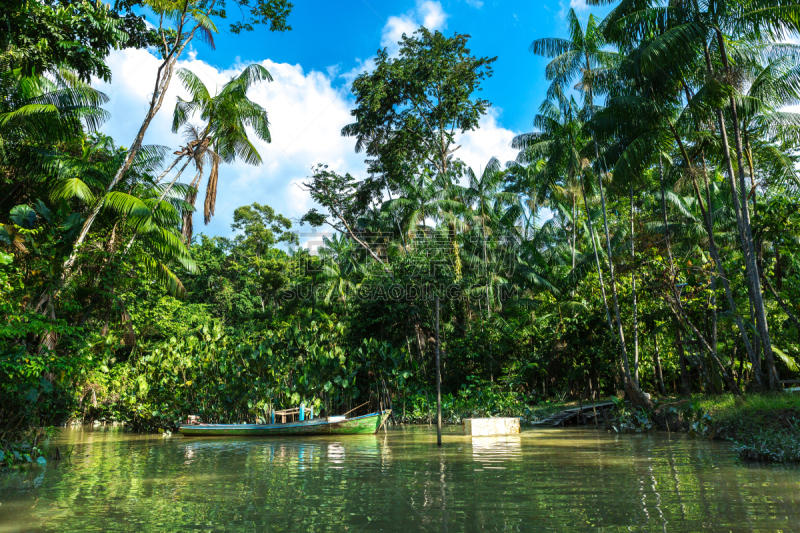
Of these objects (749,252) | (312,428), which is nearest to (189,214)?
(312,428)

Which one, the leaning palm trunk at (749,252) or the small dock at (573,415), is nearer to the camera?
the leaning palm trunk at (749,252)

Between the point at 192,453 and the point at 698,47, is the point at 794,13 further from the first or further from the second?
the point at 192,453

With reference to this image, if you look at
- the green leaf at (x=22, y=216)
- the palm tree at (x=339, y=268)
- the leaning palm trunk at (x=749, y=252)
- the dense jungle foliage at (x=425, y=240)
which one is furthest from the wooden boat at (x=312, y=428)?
the palm tree at (x=339, y=268)

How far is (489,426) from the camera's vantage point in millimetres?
15406

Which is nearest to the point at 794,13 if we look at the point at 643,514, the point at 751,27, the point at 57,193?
the point at 751,27

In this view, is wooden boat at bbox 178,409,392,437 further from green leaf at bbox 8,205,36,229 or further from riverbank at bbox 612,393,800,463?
green leaf at bbox 8,205,36,229

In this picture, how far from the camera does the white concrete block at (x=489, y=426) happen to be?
49.6 ft

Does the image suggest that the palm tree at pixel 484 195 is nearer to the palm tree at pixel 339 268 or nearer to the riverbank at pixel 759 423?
the palm tree at pixel 339 268

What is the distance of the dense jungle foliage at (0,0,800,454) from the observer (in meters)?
12.0

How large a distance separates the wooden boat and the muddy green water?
3.99 meters

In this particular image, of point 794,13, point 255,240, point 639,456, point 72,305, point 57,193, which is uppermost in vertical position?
point 255,240

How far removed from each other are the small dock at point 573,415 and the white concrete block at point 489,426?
12.9ft

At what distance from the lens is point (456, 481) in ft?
25.0

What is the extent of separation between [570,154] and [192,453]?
15093 millimetres
